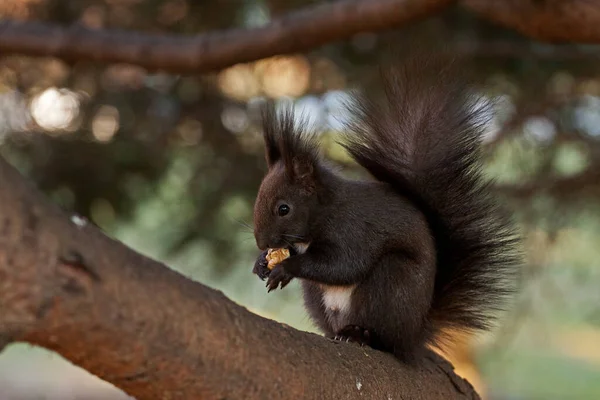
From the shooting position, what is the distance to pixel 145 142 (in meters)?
3.86

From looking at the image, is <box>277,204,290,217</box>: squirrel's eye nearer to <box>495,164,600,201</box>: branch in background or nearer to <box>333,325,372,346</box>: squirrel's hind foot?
<box>333,325,372,346</box>: squirrel's hind foot

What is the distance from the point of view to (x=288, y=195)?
183 centimetres

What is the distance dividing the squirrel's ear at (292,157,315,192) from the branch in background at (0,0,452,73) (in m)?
0.85

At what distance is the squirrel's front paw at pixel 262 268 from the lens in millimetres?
1796

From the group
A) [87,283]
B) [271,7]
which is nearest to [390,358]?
[87,283]

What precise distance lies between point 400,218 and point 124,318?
0.94 meters

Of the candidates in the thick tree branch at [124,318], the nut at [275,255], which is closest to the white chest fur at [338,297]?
the nut at [275,255]

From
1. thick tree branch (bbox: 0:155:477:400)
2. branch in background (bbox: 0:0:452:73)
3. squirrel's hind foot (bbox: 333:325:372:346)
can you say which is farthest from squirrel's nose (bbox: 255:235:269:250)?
branch in background (bbox: 0:0:452:73)

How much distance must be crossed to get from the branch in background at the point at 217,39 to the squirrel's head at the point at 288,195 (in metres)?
0.82

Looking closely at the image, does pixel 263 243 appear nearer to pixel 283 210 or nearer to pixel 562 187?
pixel 283 210

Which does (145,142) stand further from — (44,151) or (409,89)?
(409,89)

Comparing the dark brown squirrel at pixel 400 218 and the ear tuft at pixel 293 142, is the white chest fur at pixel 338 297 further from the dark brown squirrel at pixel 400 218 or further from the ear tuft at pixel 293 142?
the ear tuft at pixel 293 142

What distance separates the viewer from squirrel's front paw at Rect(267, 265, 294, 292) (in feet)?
5.34

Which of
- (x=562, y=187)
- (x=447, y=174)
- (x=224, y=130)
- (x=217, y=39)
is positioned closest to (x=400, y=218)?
(x=447, y=174)
